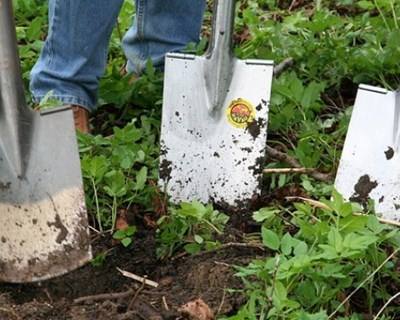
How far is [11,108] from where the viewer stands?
1744mm

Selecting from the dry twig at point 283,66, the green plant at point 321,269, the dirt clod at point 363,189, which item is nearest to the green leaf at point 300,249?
the green plant at point 321,269

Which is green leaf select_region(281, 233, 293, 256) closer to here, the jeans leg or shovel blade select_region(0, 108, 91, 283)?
shovel blade select_region(0, 108, 91, 283)

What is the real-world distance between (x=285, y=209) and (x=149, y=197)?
318 millimetres

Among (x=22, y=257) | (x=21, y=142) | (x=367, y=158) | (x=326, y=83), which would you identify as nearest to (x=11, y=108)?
(x=21, y=142)

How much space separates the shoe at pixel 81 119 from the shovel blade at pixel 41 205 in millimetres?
524

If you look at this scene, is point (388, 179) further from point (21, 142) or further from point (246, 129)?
point (21, 142)

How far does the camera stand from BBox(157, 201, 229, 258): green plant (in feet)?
5.92

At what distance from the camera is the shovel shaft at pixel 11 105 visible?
172 cm

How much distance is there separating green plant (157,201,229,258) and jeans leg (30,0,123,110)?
606 millimetres

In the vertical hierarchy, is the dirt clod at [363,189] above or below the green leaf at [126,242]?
above

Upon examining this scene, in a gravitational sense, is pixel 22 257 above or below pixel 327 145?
below

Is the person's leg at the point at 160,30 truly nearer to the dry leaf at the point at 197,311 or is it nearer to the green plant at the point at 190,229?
the green plant at the point at 190,229

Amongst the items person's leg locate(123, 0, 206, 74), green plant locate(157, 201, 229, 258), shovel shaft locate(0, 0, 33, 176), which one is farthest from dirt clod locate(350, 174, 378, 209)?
person's leg locate(123, 0, 206, 74)

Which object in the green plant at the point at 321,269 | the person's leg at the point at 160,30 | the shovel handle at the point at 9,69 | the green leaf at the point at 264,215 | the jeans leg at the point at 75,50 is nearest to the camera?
the green plant at the point at 321,269
